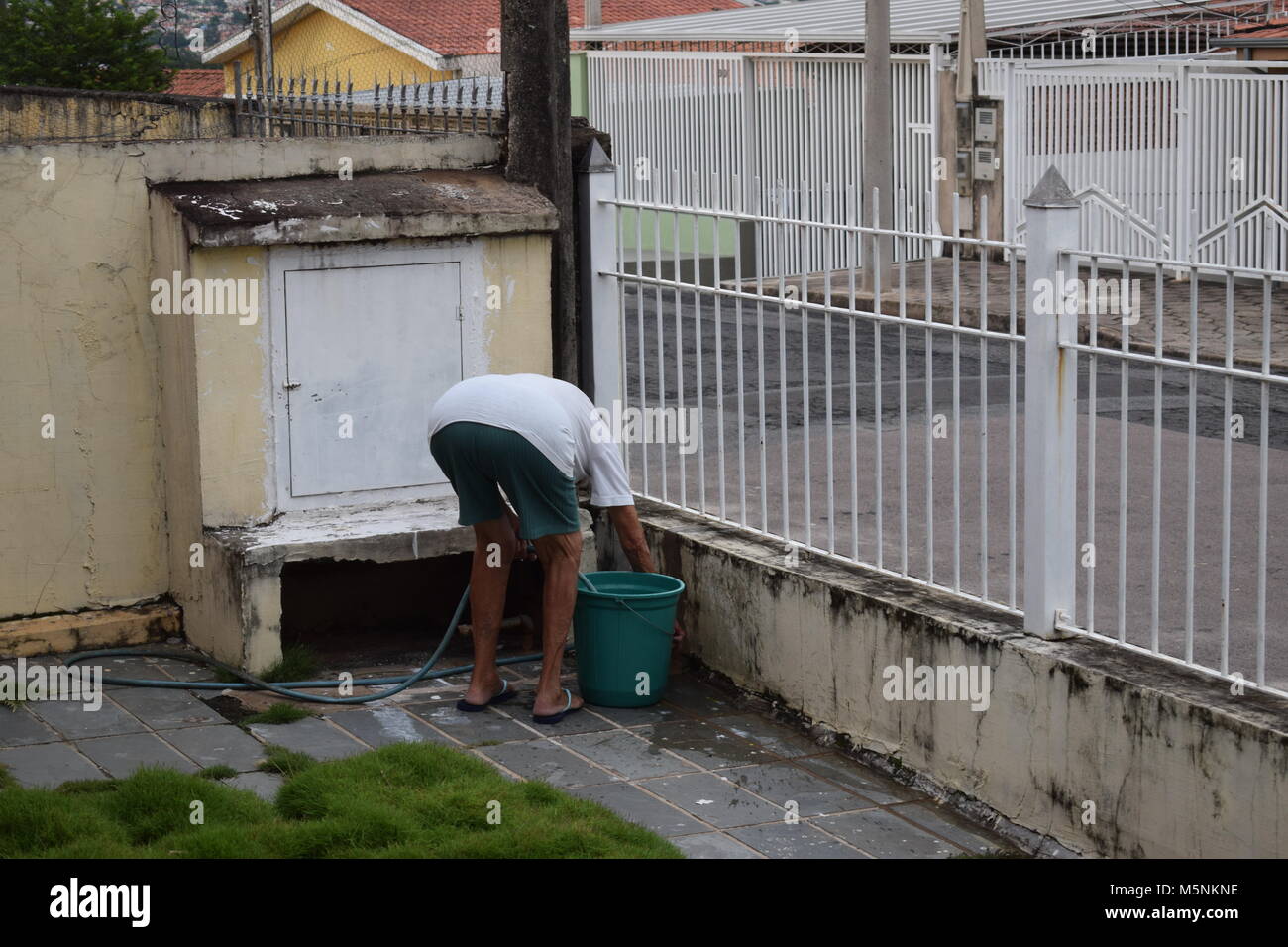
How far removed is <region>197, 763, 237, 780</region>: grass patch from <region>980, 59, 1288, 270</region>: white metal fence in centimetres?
1105

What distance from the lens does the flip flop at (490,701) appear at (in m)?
6.30

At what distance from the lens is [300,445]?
271 inches

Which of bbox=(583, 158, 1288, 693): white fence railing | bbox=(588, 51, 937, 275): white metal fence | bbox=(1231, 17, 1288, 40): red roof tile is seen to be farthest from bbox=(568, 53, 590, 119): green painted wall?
bbox=(583, 158, 1288, 693): white fence railing

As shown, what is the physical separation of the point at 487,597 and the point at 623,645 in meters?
0.54

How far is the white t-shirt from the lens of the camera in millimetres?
5988

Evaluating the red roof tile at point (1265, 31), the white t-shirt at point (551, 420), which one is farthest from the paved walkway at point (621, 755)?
the red roof tile at point (1265, 31)

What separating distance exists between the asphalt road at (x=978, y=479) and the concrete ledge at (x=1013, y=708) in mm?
196

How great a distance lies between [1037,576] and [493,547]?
209 centimetres

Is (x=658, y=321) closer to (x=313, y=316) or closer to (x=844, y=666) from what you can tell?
(x=313, y=316)

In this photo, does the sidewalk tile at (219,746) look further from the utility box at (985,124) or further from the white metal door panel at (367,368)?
the utility box at (985,124)

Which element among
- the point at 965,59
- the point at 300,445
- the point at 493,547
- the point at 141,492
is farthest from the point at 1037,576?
the point at 965,59

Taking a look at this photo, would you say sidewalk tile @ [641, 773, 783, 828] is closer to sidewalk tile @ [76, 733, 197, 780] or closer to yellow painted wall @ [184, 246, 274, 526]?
sidewalk tile @ [76, 733, 197, 780]

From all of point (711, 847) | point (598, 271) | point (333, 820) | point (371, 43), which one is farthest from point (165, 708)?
point (371, 43)

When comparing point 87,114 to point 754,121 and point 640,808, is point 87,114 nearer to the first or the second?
point 640,808
